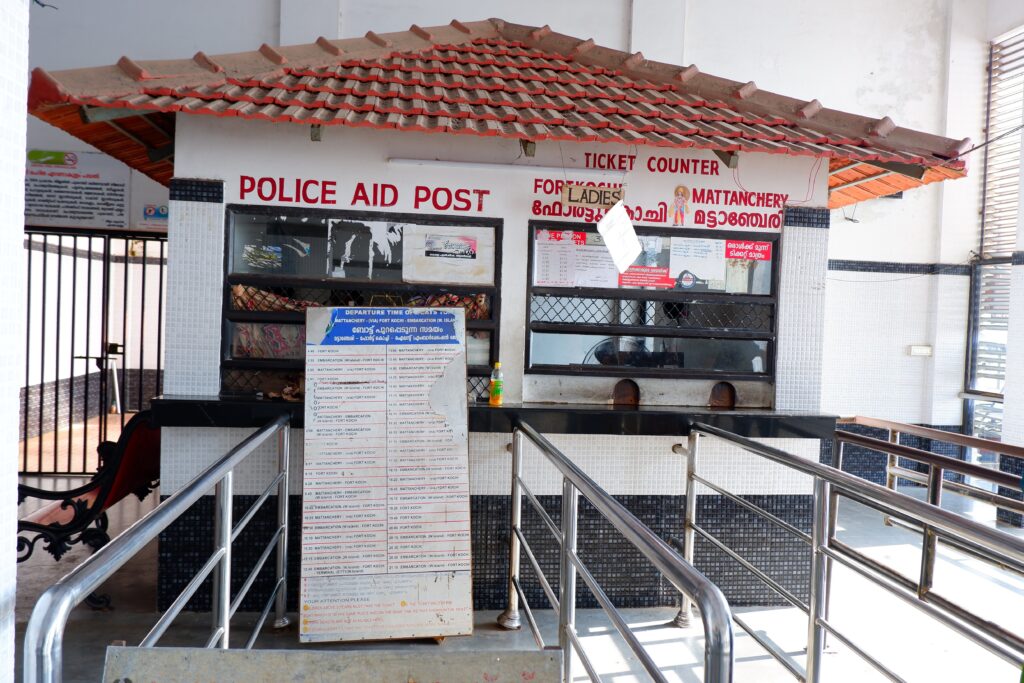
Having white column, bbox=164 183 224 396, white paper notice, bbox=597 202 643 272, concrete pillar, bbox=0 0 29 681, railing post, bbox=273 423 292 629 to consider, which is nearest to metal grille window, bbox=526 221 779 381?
white paper notice, bbox=597 202 643 272

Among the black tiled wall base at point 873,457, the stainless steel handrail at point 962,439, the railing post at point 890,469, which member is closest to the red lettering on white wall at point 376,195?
the stainless steel handrail at point 962,439

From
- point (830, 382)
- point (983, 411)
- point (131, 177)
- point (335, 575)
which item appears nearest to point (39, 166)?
point (131, 177)

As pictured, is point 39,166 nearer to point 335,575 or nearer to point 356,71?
point 356,71

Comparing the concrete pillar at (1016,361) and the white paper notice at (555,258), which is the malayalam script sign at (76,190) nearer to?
the white paper notice at (555,258)

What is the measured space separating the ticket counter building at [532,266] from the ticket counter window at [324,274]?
12mm

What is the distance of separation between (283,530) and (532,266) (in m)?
1.96

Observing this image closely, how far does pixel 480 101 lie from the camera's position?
4102 millimetres

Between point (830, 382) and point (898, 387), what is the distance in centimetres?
80

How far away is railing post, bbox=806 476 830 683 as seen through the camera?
Result: 2.92m

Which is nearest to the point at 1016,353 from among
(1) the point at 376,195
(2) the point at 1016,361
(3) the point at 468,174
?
(2) the point at 1016,361

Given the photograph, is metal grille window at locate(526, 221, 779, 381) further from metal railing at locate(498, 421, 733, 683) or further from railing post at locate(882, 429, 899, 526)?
railing post at locate(882, 429, 899, 526)

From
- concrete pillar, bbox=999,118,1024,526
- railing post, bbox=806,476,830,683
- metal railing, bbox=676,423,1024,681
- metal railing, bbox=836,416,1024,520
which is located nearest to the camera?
metal railing, bbox=676,423,1024,681

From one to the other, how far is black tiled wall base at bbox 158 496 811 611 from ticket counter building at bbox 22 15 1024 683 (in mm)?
14

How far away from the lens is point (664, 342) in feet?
14.6
